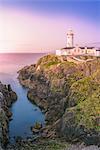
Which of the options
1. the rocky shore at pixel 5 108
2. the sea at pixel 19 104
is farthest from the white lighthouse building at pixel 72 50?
the rocky shore at pixel 5 108

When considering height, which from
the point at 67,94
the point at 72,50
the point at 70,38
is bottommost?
the point at 67,94

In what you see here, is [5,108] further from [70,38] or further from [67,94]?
[70,38]

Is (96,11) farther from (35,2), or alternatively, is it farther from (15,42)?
(15,42)

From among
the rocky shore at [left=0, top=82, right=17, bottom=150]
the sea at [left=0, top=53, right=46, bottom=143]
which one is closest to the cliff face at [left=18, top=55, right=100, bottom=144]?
the sea at [left=0, top=53, right=46, bottom=143]

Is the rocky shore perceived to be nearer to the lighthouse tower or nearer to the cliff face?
the cliff face

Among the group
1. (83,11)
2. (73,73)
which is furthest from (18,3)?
(73,73)

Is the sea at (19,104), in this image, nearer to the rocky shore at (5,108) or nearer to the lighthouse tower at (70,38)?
the rocky shore at (5,108)

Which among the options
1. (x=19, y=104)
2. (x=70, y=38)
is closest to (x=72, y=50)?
(x=70, y=38)
